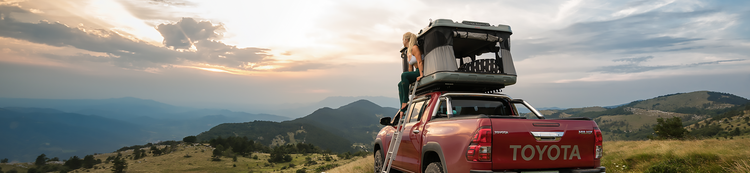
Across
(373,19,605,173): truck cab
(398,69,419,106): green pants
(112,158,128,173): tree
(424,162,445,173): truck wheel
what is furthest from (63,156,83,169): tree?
(424,162,445,173): truck wheel

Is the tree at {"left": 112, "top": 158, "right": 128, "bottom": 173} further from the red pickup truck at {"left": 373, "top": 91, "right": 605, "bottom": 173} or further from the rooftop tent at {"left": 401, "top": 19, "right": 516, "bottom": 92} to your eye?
the red pickup truck at {"left": 373, "top": 91, "right": 605, "bottom": 173}

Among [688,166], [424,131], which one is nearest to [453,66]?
[424,131]

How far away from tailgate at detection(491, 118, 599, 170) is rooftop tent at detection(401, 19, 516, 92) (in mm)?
2634

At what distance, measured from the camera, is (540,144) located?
4.23 m

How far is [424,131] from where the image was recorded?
5660 mm

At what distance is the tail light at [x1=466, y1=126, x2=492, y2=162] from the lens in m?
4.06

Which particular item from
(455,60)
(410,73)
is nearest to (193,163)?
(410,73)

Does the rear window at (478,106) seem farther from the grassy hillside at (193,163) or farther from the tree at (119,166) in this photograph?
the tree at (119,166)

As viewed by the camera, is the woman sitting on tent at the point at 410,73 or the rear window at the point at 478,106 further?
the woman sitting on tent at the point at 410,73

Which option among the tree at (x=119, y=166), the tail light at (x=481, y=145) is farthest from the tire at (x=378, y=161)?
the tree at (x=119, y=166)

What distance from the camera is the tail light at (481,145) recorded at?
13.3 ft

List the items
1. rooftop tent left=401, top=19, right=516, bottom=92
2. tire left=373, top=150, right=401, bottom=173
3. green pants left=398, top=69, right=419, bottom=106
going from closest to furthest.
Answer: rooftop tent left=401, top=19, right=516, bottom=92 → green pants left=398, top=69, right=419, bottom=106 → tire left=373, top=150, right=401, bottom=173

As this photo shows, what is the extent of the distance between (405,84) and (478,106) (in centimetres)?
159

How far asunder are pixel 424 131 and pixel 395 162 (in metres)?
1.70
